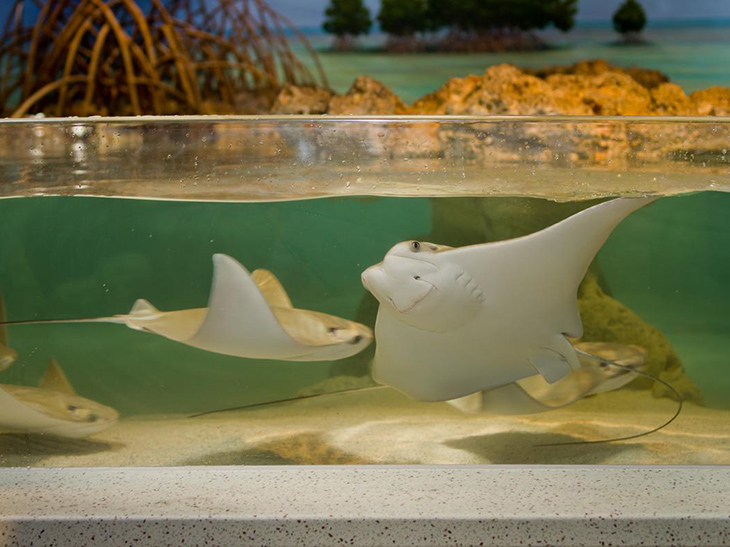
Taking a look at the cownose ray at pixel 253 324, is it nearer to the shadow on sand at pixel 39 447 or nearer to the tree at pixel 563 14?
the shadow on sand at pixel 39 447

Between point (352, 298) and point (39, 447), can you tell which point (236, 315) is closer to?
point (352, 298)

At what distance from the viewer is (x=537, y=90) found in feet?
7.97

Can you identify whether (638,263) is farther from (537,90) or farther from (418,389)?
(537,90)

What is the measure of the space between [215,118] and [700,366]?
0.59 meters

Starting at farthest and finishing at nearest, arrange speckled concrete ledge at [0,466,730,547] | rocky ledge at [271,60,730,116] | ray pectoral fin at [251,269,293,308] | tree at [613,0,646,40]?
tree at [613,0,646,40]
rocky ledge at [271,60,730,116]
ray pectoral fin at [251,269,293,308]
speckled concrete ledge at [0,466,730,547]

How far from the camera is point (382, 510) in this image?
599mm

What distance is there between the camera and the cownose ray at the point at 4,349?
74 cm

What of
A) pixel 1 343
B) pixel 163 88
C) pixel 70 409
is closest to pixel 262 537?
pixel 70 409

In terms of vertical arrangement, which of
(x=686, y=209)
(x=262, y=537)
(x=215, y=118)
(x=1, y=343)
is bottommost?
(x=262, y=537)

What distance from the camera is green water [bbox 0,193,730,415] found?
0.71m

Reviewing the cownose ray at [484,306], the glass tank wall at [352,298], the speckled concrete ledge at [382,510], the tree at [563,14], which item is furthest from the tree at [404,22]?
the speckled concrete ledge at [382,510]

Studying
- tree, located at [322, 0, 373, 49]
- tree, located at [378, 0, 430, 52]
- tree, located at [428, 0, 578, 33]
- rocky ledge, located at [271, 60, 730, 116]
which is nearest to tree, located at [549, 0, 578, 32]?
tree, located at [428, 0, 578, 33]

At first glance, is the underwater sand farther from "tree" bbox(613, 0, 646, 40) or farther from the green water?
"tree" bbox(613, 0, 646, 40)

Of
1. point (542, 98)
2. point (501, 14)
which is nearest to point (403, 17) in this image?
point (501, 14)
